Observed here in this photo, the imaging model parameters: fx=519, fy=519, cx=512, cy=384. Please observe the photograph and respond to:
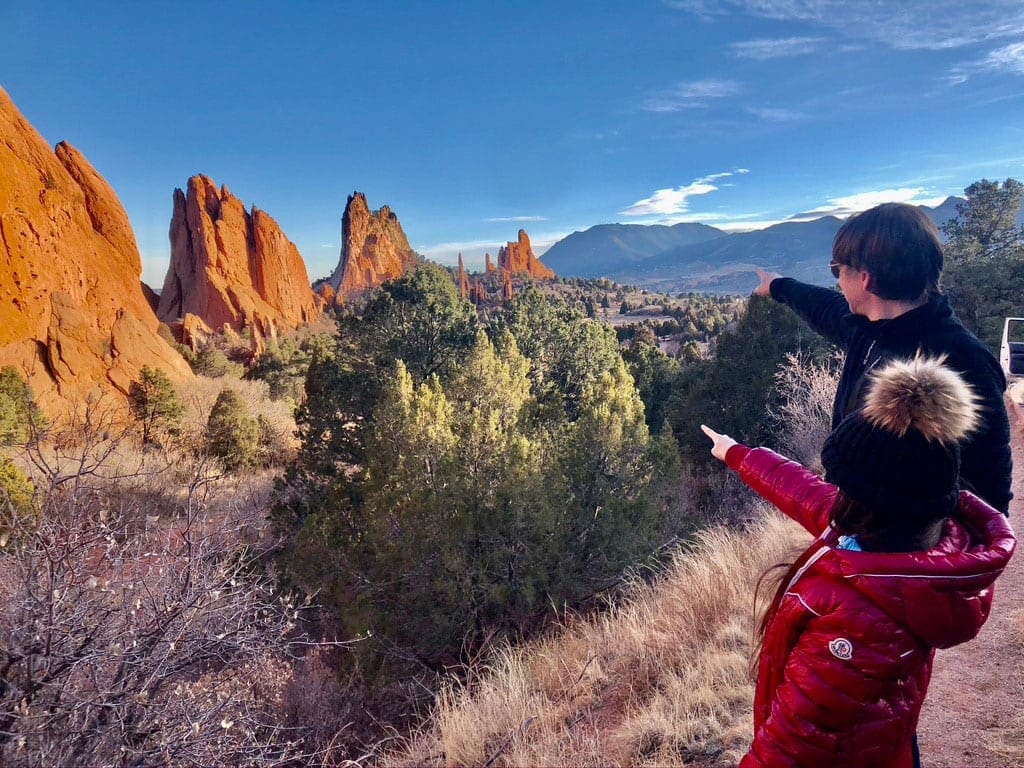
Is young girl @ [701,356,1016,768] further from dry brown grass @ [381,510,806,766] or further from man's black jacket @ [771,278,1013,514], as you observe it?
dry brown grass @ [381,510,806,766]

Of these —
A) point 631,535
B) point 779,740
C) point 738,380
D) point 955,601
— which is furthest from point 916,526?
point 738,380

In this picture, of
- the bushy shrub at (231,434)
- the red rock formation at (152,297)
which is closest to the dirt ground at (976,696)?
the bushy shrub at (231,434)

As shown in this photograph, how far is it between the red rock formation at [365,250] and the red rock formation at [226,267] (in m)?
13.0

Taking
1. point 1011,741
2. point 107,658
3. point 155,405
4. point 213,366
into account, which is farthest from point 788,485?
point 213,366

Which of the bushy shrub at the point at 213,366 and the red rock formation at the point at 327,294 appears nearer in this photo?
the bushy shrub at the point at 213,366

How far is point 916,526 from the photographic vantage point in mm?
1023

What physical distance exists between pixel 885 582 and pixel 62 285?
83.9ft

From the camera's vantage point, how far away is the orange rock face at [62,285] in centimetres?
1742

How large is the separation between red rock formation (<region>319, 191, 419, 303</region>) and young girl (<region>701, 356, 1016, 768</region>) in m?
59.2

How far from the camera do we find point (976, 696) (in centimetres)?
271

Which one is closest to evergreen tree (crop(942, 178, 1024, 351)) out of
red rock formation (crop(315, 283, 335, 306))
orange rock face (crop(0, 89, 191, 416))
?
orange rock face (crop(0, 89, 191, 416))

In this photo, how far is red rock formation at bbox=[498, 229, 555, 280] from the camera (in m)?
91.1

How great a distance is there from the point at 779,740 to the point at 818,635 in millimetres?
235

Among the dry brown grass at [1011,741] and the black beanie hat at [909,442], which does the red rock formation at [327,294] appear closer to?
the dry brown grass at [1011,741]
